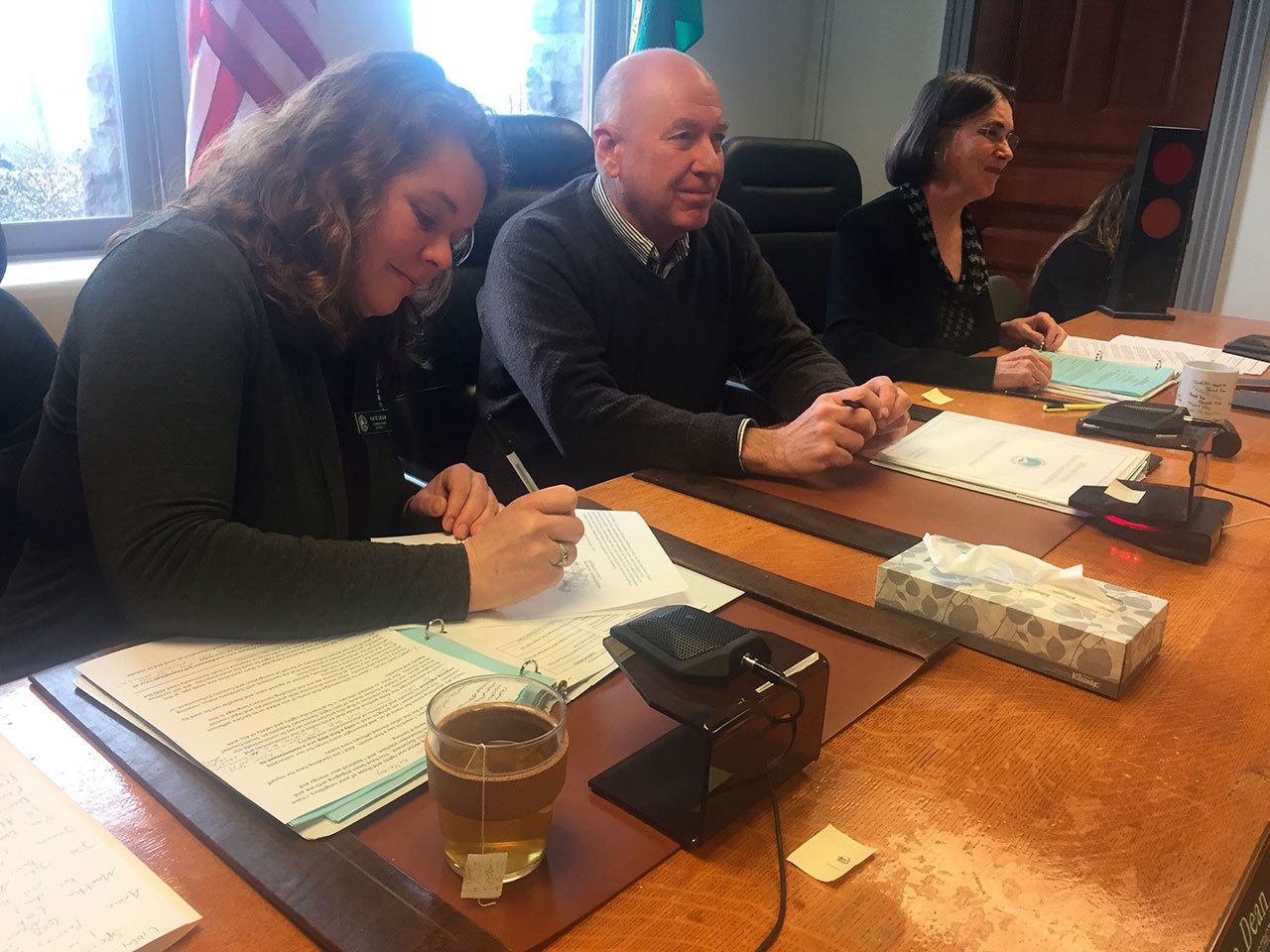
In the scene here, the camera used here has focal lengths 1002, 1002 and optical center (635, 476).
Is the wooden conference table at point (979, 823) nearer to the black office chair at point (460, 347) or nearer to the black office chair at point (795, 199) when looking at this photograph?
the black office chair at point (460, 347)

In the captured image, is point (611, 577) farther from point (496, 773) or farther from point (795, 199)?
point (795, 199)

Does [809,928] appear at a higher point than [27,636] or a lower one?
higher

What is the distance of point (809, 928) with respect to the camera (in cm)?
57

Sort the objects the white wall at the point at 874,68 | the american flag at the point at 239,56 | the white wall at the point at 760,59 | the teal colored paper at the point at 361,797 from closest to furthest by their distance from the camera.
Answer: the teal colored paper at the point at 361,797, the american flag at the point at 239,56, the white wall at the point at 760,59, the white wall at the point at 874,68

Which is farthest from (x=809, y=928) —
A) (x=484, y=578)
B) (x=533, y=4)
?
(x=533, y=4)

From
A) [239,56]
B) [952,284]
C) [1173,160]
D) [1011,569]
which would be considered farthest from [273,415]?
[1173,160]

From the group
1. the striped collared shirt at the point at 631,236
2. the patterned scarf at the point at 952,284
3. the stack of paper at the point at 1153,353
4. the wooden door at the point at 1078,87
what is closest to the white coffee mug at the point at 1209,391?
the stack of paper at the point at 1153,353

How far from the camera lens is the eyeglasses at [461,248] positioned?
124 cm

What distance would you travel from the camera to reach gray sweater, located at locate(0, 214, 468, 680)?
0.87 m

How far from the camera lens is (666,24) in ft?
11.4

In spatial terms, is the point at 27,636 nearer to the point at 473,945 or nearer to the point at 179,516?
the point at 179,516

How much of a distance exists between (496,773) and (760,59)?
14.2ft

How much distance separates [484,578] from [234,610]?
8.5 inches

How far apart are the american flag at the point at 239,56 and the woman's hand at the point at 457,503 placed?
4.46 ft
